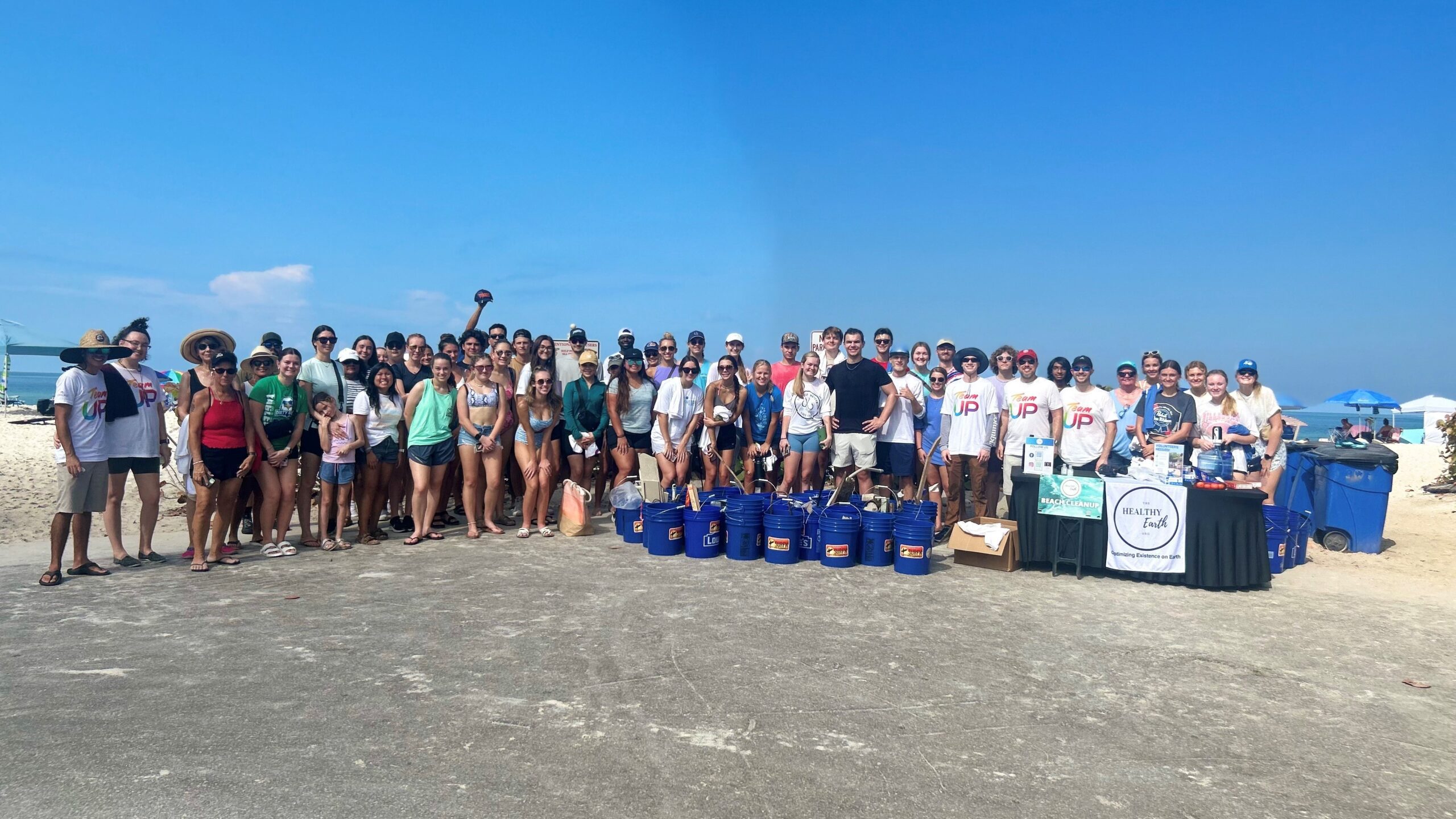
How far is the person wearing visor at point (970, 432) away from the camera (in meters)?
8.84

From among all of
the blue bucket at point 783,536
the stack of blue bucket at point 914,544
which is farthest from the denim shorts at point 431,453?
the stack of blue bucket at point 914,544

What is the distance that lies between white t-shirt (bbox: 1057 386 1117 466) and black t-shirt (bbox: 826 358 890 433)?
1937 millimetres

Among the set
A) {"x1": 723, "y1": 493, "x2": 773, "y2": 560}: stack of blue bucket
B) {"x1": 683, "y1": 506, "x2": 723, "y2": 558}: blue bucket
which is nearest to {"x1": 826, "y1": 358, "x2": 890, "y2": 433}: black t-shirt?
{"x1": 723, "y1": 493, "x2": 773, "y2": 560}: stack of blue bucket

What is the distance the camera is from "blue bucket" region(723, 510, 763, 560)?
7805 mm

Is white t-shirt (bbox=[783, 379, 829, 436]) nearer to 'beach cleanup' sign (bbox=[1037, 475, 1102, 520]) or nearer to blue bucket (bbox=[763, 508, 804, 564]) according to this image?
blue bucket (bbox=[763, 508, 804, 564])

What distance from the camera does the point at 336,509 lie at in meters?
8.42

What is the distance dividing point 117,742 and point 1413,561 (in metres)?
11.3

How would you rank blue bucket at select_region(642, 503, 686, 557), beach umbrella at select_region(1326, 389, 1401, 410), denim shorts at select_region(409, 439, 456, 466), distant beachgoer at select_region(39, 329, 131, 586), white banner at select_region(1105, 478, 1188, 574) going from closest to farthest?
distant beachgoer at select_region(39, 329, 131, 586) < white banner at select_region(1105, 478, 1188, 574) < blue bucket at select_region(642, 503, 686, 557) < denim shorts at select_region(409, 439, 456, 466) < beach umbrella at select_region(1326, 389, 1401, 410)

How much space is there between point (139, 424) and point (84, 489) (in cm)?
67

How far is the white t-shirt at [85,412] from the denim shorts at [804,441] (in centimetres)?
650

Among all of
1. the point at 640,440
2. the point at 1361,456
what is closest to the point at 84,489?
the point at 640,440

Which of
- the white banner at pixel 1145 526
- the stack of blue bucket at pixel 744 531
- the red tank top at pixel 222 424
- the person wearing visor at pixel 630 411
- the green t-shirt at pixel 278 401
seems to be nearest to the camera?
the red tank top at pixel 222 424

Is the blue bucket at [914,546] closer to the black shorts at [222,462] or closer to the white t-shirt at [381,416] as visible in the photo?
the white t-shirt at [381,416]

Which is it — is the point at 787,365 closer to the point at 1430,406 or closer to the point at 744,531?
the point at 744,531
